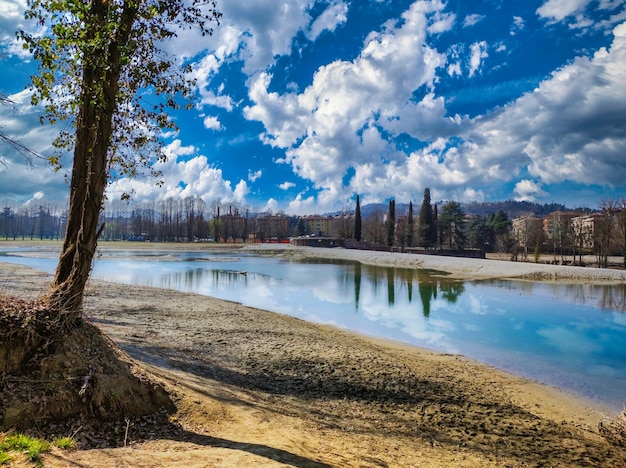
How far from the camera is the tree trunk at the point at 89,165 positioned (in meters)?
6.19

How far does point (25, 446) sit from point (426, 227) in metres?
95.1

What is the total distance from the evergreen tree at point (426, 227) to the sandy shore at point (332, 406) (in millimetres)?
83136

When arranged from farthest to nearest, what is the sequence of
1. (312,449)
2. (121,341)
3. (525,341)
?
(525,341), (121,341), (312,449)

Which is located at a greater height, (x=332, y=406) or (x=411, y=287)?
(x=332, y=406)

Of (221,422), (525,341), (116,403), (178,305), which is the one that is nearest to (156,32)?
(116,403)

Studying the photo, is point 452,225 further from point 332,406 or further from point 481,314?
point 332,406

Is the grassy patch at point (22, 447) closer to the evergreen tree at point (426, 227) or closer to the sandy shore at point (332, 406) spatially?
the sandy shore at point (332, 406)

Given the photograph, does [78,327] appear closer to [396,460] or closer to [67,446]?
[67,446]

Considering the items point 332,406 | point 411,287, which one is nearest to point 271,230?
point 411,287

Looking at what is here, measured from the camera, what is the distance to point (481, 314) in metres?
21.8

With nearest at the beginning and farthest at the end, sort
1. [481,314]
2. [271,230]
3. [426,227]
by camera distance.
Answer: [481,314], [426,227], [271,230]

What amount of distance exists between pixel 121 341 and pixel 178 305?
28.4 ft

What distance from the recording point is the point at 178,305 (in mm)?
18672

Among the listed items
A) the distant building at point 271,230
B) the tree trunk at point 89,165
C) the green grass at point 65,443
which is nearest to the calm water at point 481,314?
the tree trunk at point 89,165
